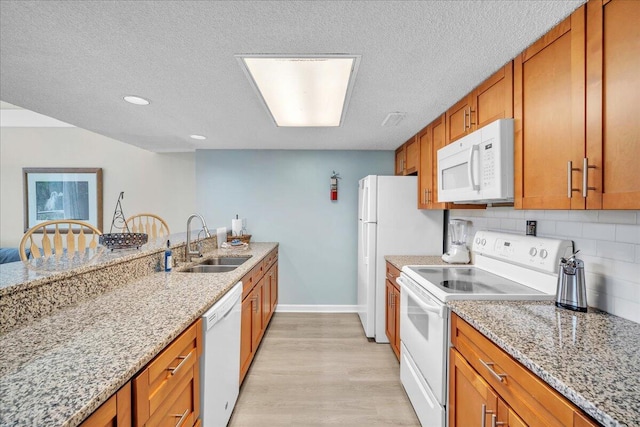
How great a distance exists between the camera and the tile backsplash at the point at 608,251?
3.95ft

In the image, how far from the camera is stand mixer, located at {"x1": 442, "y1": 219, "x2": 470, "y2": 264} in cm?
240

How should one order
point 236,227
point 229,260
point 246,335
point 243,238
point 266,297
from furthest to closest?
point 236,227, point 243,238, point 266,297, point 229,260, point 246,335

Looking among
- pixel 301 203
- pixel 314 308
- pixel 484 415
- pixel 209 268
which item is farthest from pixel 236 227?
pixel 484 415

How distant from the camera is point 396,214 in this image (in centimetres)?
292

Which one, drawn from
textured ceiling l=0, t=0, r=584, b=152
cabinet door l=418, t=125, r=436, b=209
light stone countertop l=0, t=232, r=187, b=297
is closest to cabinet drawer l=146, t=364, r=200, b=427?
light stone countertop l=0, t=232, r=187, b=297

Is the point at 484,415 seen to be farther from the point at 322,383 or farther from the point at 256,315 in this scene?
the point at 256,315

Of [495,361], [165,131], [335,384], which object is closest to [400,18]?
[495,361]

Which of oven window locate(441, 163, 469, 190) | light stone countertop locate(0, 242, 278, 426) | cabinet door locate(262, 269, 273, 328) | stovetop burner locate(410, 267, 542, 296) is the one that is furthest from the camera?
cabinet door locate(262, 269, 273, 328)

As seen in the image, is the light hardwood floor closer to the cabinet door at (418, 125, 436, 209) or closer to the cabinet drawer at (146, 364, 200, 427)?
the cabinet drawer at (146, 364, 200, 427)

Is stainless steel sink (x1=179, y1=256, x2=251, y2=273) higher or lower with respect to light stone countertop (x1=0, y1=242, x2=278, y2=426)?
lower

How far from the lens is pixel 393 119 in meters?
2.42

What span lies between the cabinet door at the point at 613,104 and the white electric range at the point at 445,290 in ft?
1.97

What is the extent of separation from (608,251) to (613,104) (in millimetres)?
704

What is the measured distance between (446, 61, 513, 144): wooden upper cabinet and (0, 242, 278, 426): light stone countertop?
182 cm
